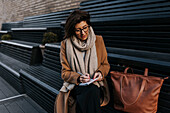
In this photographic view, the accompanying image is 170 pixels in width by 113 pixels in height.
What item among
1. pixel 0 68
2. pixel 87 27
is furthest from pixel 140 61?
pixel 0 68

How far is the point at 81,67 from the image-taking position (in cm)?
154

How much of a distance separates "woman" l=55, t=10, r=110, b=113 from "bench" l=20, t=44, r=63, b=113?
529 mm

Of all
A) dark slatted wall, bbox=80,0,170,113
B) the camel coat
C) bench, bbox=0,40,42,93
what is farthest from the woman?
bench, bbox=0,40,42,93

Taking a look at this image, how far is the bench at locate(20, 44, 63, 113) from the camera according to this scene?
217 centimetres

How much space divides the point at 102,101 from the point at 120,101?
0.26m

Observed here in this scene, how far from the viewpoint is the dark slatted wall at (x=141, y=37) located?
149 centimetres

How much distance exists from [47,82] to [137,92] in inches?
64.2

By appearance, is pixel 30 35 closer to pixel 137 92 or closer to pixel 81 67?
pixel 81 67

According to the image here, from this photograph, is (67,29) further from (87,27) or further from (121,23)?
(121,23)

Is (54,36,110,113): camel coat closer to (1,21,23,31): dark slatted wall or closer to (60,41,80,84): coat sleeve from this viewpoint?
(60,41,80,84): coat sleeve

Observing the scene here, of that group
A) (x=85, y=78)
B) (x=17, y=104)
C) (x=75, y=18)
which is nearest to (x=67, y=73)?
(x=85, y=78)

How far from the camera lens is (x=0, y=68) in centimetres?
424

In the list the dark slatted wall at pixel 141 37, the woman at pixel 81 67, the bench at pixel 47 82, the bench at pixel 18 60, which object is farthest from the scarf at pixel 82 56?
the bench at pixel 18 60

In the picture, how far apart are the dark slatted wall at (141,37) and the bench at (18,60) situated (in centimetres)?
220
